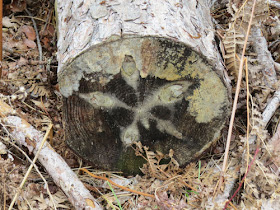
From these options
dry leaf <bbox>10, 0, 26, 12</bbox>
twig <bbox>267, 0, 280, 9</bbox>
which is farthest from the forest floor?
dry leaf <bbox>10, 0, 26, 12</bbox>

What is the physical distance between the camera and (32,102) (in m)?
2.75

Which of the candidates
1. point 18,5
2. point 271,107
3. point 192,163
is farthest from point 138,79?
point 18,5

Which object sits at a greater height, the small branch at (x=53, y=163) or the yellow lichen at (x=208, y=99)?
the yellow lichen at (x=208, y=99)

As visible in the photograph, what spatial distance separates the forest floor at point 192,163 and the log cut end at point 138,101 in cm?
16

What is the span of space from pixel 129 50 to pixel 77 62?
1.04 feet

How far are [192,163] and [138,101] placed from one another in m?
0.65

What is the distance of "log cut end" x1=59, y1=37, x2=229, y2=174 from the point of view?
189 cm

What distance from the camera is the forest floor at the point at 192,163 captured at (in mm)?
2020

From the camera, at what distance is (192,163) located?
236 cm

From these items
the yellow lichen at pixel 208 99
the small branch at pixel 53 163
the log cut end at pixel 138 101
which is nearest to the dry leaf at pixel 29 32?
the small branch at pixel 53 163

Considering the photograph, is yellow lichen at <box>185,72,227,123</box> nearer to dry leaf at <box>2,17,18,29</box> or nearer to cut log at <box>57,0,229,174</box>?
cut log at <box>57,0,229,174</box>

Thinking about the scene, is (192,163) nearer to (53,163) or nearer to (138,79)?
(138,79)

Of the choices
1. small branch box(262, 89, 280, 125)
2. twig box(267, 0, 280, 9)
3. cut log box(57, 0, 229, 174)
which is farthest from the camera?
twig box(267, 0, 280, 9)

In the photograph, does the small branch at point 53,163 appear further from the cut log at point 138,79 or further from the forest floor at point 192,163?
the cut log at point 138,79
